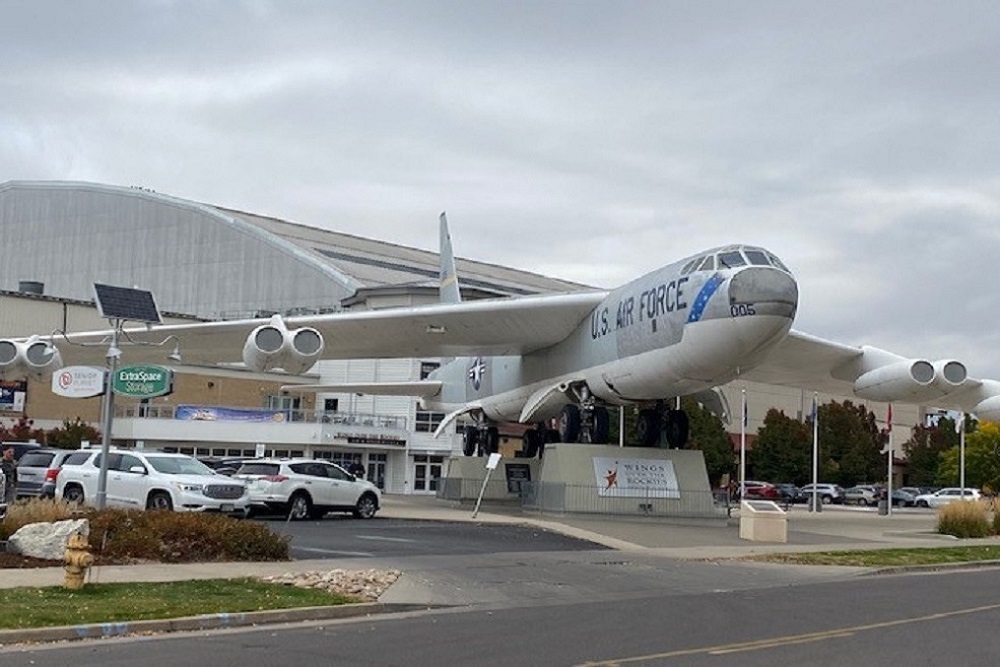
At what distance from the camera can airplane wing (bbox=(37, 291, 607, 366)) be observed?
32.9m

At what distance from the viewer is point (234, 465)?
34.0 meters


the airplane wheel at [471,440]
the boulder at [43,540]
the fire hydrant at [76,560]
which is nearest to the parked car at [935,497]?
the airplane wheel at [471,440]

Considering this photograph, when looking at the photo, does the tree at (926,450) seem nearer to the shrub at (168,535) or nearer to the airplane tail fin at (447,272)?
the airplane tail fin at (447,272)

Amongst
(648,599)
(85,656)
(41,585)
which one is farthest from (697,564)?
(85,656)

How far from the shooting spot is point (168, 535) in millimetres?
17844

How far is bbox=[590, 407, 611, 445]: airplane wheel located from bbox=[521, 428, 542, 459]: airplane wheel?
6.82 meters

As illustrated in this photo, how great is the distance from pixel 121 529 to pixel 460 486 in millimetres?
21742

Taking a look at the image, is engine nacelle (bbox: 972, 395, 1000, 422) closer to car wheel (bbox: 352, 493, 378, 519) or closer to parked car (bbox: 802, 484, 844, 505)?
car wheel (bbox: 352, 493, 378, 519)

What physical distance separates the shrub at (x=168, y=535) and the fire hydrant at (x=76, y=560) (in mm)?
3665

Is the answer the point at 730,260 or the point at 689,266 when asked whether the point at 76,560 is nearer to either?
the point at 730,260

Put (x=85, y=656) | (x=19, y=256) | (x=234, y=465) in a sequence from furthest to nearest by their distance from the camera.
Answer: (x=19, y=256) → (x=234, y=465) → (x=85, y=656)

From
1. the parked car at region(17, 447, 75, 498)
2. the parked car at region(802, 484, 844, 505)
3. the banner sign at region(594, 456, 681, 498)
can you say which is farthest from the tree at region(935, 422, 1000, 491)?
the parked car at region(17, 447, 75, 498)

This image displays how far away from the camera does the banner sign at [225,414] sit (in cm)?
5567

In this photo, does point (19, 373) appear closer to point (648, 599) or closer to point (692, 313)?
point (692, 313)
